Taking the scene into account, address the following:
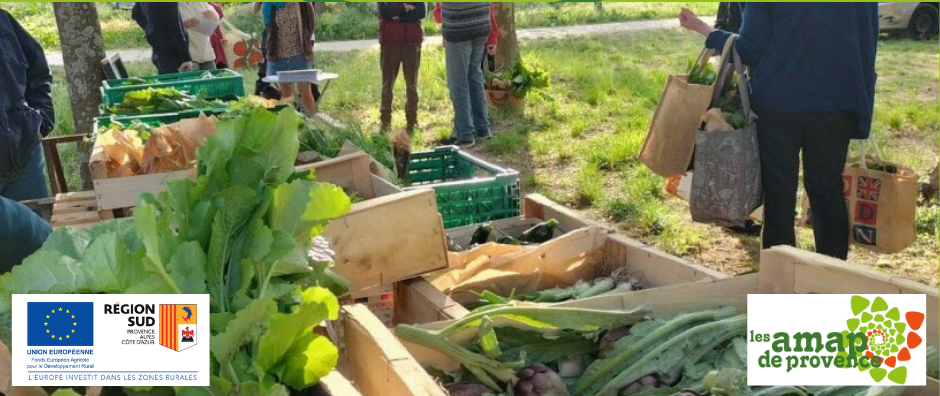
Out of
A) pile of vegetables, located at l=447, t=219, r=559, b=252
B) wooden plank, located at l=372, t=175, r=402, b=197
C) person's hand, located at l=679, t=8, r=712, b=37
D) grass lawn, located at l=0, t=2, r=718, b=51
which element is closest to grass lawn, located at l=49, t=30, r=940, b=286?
wooden plank, located at l=372, t=175, r=402, b=197

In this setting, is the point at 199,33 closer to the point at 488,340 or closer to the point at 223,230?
the point at 488,340

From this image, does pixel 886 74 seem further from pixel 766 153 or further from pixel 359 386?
pixel 359 386

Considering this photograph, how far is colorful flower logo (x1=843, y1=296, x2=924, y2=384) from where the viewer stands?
2334 millimetres

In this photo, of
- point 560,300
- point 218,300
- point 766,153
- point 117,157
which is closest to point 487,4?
point 766,153

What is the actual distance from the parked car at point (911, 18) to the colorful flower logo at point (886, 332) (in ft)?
50.5

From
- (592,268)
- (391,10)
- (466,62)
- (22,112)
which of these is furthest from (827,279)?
(391,10)

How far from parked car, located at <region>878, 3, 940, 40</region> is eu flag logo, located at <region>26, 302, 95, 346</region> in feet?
54.8

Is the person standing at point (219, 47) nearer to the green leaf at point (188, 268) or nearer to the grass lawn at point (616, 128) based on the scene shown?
the grass lawn at point (616, 128)

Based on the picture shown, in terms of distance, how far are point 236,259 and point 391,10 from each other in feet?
22.4

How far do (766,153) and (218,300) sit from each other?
3.49 meters

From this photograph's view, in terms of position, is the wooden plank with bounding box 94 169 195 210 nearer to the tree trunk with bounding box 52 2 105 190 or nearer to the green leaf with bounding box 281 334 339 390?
the green leaf with bounding box 281 334 339 390

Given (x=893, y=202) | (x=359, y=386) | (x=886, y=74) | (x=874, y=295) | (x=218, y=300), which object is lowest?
(x=886, y=74)

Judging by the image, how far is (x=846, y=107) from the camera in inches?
171

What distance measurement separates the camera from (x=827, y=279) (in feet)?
8.57
